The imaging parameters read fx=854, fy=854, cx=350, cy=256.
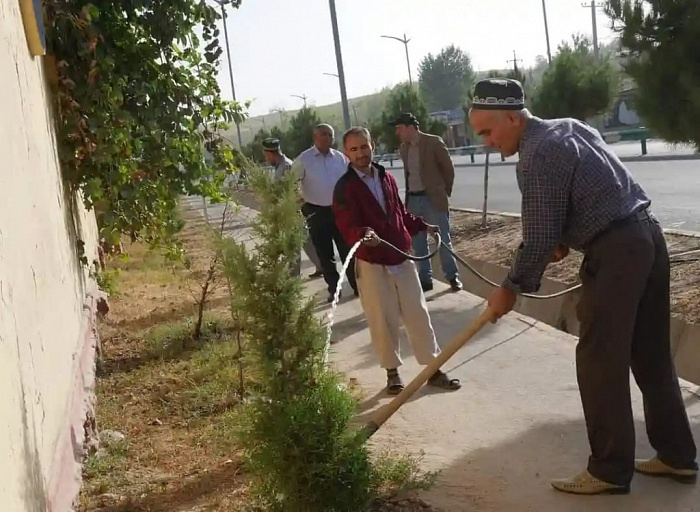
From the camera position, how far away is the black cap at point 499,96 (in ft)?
12.3

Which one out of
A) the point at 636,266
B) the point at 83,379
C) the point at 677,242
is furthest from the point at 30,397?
the point at 677,242

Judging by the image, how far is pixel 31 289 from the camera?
373 cm

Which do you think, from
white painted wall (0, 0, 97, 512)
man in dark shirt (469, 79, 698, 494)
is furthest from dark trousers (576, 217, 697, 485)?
white painted wall (0, 0, 97, 512)

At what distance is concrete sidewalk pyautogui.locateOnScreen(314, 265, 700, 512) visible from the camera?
12.5ft

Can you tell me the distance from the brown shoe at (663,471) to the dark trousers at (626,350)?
25 mm

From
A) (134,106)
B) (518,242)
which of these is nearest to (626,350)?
(134,106)

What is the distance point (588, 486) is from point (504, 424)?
1150mm

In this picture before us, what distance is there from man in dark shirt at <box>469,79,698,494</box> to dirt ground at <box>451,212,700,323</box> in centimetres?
326

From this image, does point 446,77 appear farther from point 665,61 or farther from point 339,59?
point 665,61

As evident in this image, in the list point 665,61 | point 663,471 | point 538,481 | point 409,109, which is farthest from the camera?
point 409,109

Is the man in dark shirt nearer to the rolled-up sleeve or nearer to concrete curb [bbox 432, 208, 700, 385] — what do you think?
the rolled-up sleeve

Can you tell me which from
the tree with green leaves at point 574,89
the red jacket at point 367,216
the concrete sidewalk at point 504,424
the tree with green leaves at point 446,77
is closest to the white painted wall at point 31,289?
the concrete sidewalk at point 504,424

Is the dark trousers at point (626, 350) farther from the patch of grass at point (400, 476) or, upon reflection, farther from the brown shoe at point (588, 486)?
the patch of grass at point (400, 476)

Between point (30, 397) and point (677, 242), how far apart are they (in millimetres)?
7738
